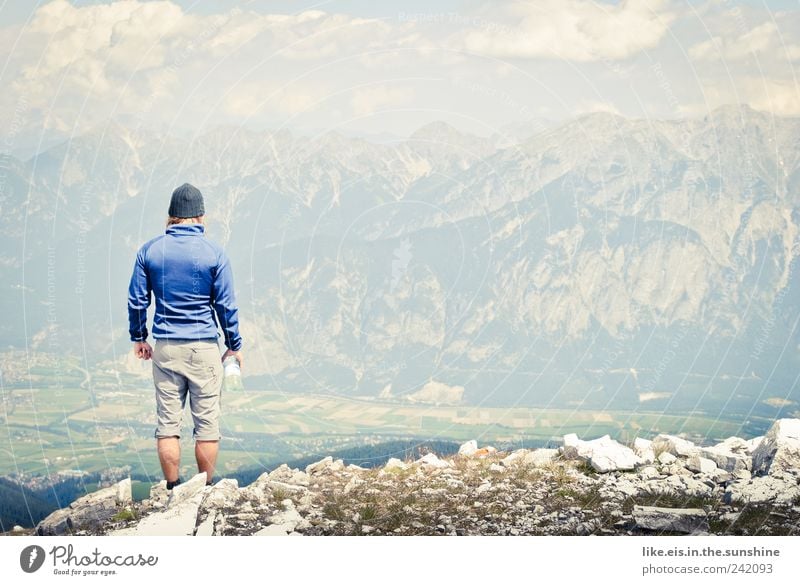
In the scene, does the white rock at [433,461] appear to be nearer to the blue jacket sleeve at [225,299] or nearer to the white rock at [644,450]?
the white rock at [644,450]

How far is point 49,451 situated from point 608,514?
13187 centimetres

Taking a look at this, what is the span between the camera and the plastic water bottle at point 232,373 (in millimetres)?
12961

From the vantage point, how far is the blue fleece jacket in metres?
12.6

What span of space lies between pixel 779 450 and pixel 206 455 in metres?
8.72

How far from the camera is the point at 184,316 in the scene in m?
12.8

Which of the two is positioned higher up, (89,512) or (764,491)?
(764,491)

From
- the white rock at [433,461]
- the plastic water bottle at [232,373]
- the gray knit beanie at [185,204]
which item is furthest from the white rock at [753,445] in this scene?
the gray knit beanie at [185,204]

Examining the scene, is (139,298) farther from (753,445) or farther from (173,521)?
(753,445)

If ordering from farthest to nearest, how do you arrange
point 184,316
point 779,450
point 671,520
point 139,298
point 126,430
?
point 126,430, point 779,450, point 671,520, point 184,316, point 139,298

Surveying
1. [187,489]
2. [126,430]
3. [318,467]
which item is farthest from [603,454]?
[126,430]

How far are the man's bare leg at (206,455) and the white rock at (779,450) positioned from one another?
27.4ft

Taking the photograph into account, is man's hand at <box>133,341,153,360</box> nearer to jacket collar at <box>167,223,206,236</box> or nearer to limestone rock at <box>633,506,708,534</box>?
jacket collar at <box>167,223,206,236</box>
